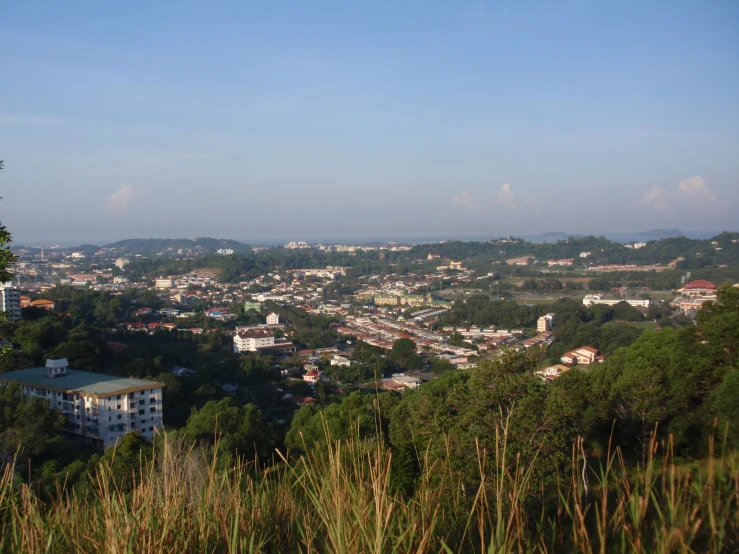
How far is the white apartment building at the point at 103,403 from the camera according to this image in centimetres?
893

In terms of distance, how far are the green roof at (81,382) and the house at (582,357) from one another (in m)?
8.70

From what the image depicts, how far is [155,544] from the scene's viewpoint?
3.66ft

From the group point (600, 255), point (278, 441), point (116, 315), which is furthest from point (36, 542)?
point (600, 255)

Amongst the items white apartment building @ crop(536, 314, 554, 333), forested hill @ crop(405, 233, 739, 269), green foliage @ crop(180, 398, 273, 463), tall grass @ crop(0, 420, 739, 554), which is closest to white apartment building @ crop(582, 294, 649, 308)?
white apartment building @ crop(536, 314, 554, 333)

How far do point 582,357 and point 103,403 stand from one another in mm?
10059

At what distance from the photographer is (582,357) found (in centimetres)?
1377

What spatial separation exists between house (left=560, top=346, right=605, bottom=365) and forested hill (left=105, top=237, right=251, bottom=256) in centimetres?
5911

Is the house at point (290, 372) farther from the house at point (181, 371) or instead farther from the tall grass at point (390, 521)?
the tall grass at point (390, 521)

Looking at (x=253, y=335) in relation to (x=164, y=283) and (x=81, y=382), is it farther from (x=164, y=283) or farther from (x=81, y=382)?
(x=164, y=283)

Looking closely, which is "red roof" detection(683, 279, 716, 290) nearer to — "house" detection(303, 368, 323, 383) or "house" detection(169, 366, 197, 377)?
"house" detection(303, 368, 323, 383)

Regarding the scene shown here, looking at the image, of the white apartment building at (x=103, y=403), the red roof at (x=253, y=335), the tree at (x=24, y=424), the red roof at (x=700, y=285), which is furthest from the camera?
the red roof at (x=700, y=285)

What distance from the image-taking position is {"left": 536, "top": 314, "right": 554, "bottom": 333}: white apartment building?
20.0 metres

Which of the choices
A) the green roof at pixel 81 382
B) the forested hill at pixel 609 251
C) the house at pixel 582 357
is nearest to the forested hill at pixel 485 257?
the forested hill at pixel 609 251

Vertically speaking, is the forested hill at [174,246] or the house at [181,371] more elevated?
the forested hill at [174,246]
